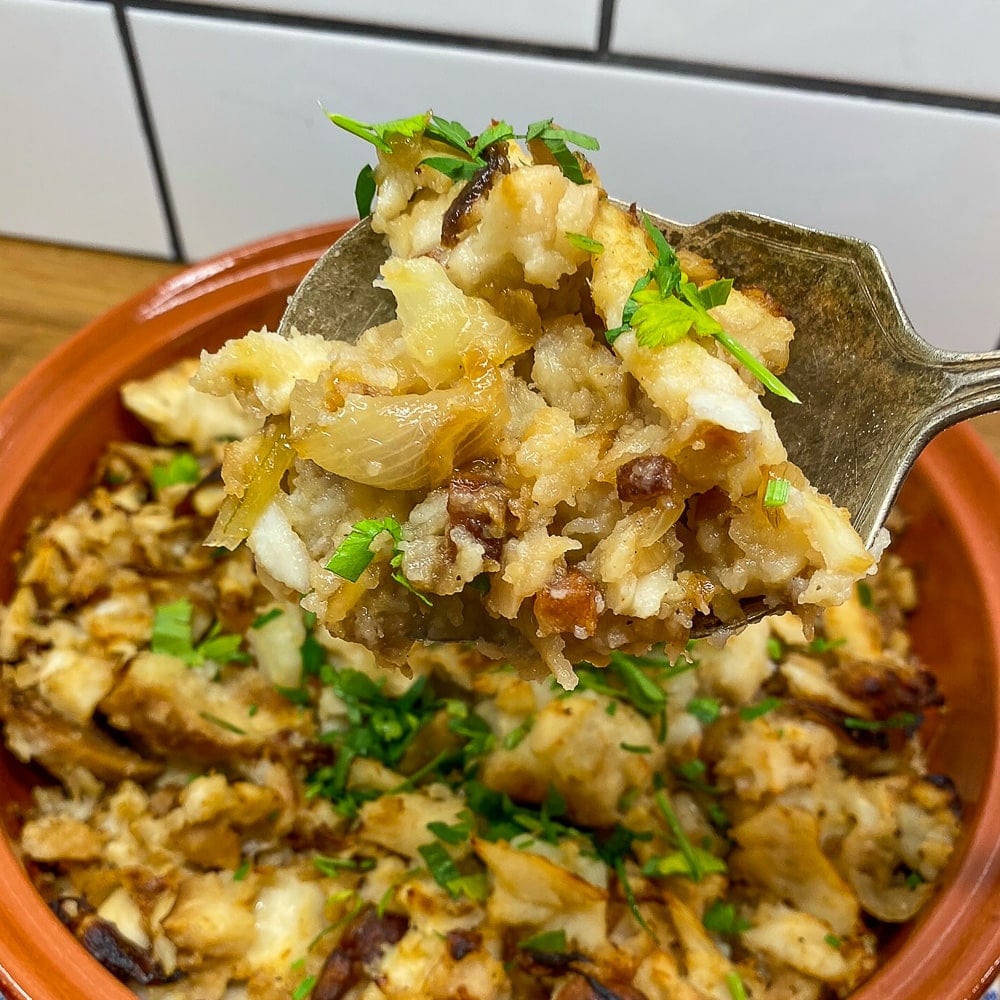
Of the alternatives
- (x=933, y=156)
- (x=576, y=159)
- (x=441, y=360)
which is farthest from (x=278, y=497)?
(x=933, y=156)

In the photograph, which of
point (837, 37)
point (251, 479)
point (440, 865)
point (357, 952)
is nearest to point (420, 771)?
point (440, 865)

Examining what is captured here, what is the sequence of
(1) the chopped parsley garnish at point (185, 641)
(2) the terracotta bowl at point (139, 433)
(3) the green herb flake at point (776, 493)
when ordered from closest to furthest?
(3) the green herb flake at point (776, 493)
(2) the terracotta bowl at point (139, 433)
(1) the chopped parsley garnish at point (185, 641)

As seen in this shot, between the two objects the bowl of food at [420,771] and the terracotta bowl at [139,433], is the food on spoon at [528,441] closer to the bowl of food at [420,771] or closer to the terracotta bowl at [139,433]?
the bowl of food at [420,771]

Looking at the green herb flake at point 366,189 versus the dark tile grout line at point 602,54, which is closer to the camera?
the green herb flake at point 366,189

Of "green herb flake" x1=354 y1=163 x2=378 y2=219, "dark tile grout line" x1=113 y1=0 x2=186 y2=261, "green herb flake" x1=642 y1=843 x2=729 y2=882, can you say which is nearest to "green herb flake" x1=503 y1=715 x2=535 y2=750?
"green herb flake" x1=642 y1=843 x2=729 y2=882

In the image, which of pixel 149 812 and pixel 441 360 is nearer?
pixel 441 360

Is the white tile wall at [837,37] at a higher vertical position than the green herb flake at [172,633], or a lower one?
higher

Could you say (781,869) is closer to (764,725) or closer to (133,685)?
(764,725)

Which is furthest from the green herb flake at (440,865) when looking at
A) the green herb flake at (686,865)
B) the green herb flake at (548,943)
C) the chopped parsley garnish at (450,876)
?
the green herb flake at (686,865)
